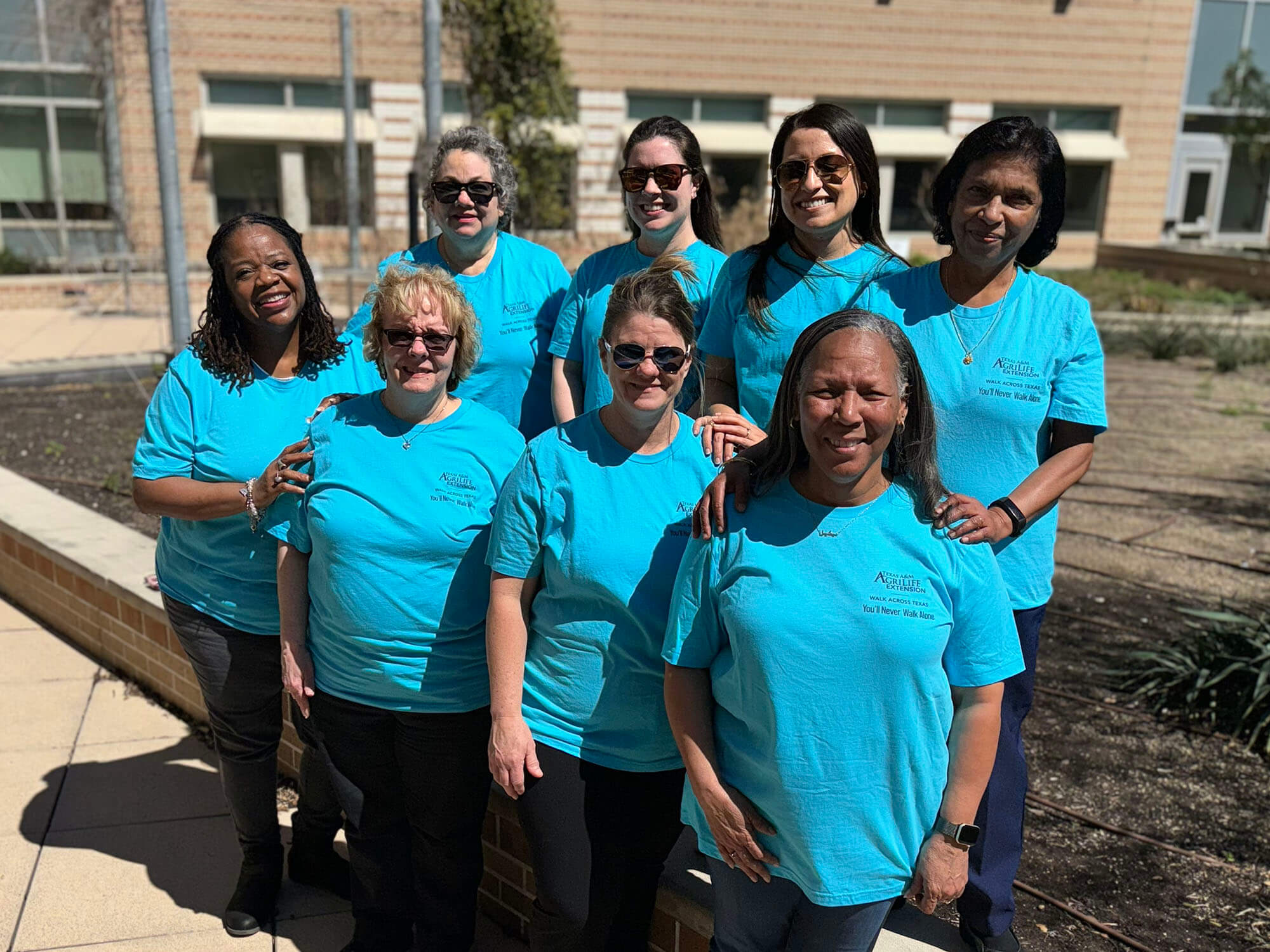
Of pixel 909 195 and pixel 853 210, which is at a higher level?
pixel 909 195

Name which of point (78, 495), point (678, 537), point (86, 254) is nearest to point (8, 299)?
point (86, 254)

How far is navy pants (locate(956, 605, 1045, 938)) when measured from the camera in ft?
8.87

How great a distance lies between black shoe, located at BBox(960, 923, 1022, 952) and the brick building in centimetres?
1848

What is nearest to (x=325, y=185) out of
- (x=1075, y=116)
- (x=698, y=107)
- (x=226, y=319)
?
(x=698, y=107)

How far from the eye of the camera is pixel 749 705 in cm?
209

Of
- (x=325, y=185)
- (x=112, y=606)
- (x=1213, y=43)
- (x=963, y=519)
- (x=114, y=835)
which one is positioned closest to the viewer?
(x=963, y=519)

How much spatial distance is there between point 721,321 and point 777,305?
0.58 ft

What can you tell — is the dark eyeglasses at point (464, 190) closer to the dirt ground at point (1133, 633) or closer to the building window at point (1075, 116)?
the dirt ground at point (1133, 633)

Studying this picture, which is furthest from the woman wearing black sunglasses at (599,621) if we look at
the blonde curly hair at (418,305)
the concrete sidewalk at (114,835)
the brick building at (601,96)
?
the brick building at (601,96)

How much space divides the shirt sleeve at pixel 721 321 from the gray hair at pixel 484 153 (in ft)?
2.91

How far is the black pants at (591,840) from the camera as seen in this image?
243 cm

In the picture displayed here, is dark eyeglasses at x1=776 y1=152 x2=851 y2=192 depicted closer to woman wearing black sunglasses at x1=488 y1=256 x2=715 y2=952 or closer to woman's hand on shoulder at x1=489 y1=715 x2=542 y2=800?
woman wearing black sunglasses at x1=488 y1=256 x2=715 y2=952

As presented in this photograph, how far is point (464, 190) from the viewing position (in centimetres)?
331

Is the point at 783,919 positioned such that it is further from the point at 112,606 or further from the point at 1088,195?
the point at 1088,195
